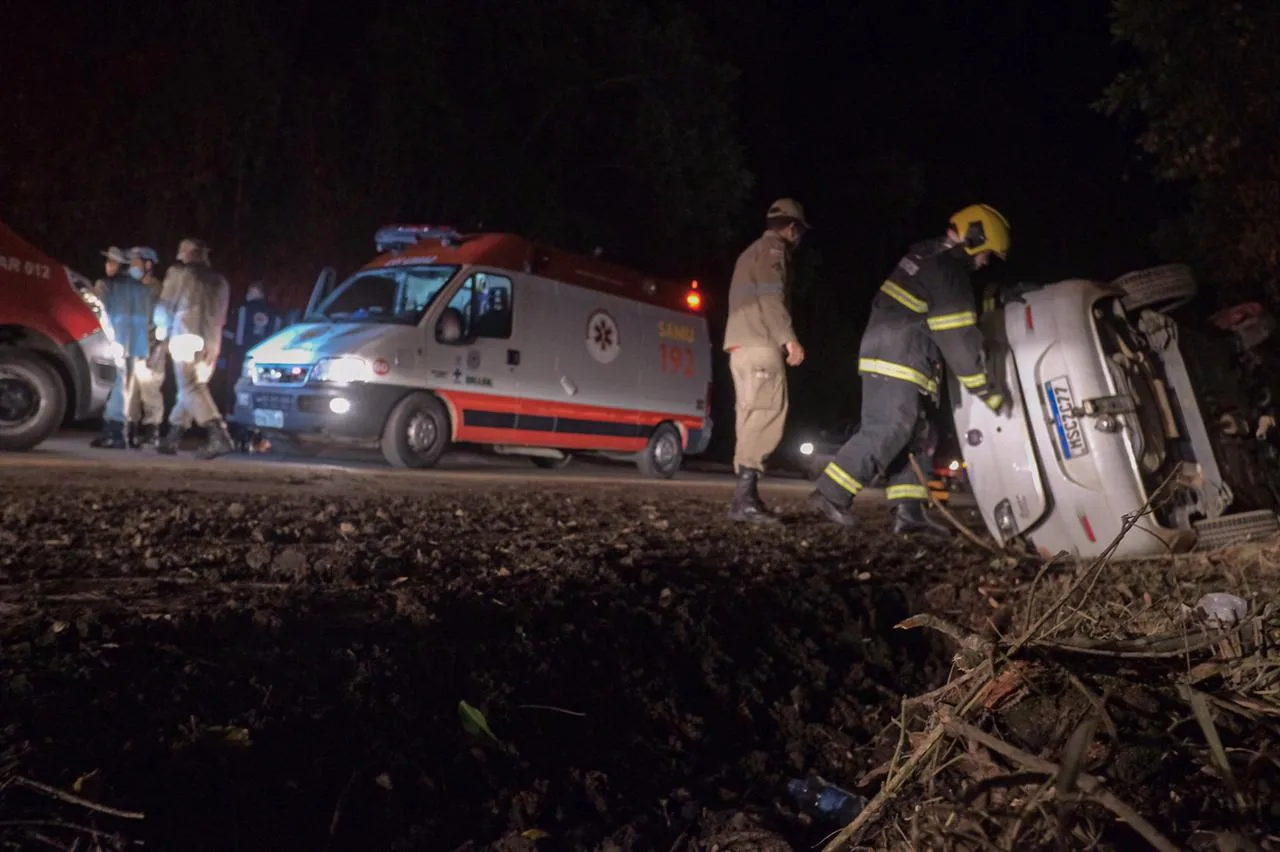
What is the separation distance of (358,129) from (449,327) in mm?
6517

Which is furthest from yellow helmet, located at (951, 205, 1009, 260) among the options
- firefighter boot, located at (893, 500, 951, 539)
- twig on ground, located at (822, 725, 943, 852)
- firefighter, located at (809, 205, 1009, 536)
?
twig on ground, located at (822, 725, 943, 852)

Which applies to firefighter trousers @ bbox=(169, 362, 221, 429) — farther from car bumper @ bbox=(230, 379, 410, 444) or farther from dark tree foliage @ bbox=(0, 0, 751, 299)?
dark tree foliage @ bbox=(0, 0, 751, 299)

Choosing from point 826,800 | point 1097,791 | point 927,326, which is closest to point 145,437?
point 927,326

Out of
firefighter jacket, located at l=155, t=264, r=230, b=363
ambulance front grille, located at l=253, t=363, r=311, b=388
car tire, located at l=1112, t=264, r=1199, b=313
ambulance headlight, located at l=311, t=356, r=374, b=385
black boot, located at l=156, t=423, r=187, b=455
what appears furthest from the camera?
black boot, located at l=156, t=423, r=187, b=455

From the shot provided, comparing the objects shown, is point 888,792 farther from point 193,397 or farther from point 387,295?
point 387,295

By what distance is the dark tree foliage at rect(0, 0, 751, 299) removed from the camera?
12.2 metres

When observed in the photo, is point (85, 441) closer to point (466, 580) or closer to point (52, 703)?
point (466, 580)

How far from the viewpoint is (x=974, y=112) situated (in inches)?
903

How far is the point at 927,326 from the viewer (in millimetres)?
5461

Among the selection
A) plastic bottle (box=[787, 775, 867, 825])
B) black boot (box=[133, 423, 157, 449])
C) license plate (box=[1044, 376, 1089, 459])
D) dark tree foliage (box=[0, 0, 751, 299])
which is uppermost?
dark tree foliage (box=[0, 0, 751, 299])

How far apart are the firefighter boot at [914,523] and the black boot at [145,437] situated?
6.70 metres

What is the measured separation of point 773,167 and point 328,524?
1700 cm

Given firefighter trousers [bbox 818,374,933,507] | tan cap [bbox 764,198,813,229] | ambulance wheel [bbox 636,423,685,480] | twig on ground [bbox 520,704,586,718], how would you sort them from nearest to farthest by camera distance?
1. twig on ground [bbox 520,704,586,718]
2. firefighter trousers [bbox 818,374,933,507]
3. tan cap [bbox 764,198,813,229]
4. ambulance wheel [bbox 636,423,685,480]

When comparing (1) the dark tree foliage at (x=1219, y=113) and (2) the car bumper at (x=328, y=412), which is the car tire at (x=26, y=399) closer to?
(2) the car bumper at (x=328, y=412)
